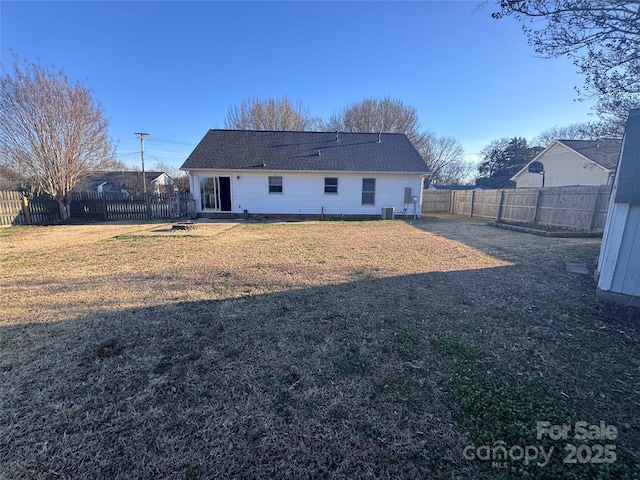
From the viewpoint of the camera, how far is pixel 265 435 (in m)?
1.79

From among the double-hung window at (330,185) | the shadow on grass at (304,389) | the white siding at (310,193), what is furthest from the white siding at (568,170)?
the shadow on grass at (304,389)

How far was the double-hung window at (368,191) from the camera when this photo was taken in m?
14.9

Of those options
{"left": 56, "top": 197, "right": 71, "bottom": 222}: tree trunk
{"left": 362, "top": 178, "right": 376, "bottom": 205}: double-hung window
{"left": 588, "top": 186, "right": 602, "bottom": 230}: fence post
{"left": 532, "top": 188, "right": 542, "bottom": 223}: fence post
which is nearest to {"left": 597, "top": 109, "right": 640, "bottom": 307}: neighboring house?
{"left": 588, "top": 186, "right": 602, "bottom": 230}: fence post

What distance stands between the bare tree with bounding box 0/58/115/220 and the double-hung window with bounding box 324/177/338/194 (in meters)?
11.3

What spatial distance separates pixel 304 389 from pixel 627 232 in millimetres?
4330

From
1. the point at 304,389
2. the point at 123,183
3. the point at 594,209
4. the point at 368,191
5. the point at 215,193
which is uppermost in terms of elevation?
the point at 123,183

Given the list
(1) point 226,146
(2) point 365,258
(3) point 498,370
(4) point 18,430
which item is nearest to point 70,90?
(1) point 226,146

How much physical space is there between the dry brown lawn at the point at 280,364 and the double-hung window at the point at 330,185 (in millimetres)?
10021

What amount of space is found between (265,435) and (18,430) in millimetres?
1585

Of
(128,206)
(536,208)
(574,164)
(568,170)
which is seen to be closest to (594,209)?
(536,208)

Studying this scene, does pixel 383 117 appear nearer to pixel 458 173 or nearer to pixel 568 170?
pixel 568 170

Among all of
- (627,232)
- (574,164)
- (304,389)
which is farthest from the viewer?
(574,164)

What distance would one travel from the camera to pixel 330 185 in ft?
48.7

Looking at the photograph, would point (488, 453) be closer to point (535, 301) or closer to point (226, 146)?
point (535, 301)
